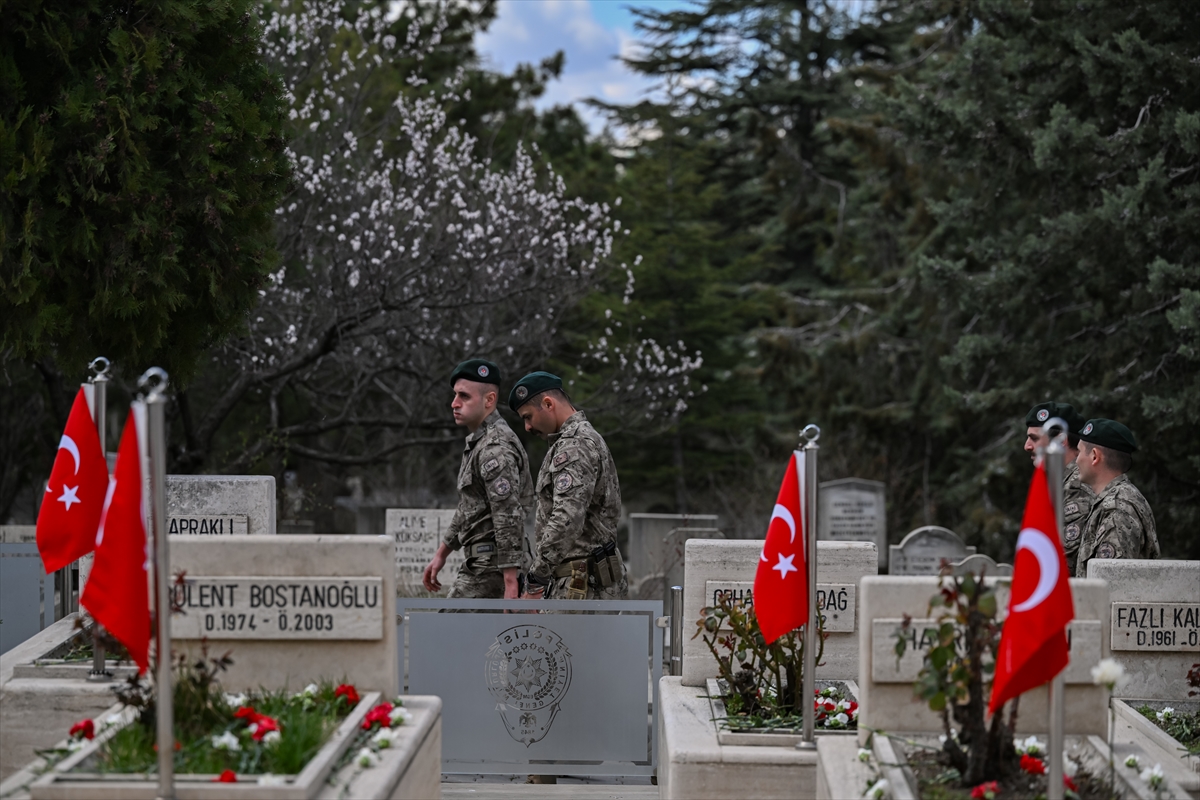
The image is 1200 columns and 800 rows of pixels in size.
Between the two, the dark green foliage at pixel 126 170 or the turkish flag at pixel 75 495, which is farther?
the dark green foliage at pixel 126 170

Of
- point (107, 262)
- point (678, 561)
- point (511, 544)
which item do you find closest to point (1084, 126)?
point (678, 561)

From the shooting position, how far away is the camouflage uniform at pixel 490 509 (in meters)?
7.38

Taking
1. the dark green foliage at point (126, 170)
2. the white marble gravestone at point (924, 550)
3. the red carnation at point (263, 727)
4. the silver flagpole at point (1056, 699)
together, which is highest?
the dark green foliage at point (126, 170)

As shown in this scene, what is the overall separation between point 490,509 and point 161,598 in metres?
3.34

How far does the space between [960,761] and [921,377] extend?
1681cm

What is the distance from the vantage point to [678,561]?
15.0m

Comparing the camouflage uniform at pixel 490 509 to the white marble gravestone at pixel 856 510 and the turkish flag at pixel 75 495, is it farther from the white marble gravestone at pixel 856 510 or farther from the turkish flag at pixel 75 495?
the white marble gravestone at pixel 856 510

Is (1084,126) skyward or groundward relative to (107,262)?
skyward

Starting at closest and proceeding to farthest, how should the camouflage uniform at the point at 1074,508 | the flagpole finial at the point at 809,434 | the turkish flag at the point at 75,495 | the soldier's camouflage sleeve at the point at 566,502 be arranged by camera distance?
the flagpole finial at the point at 809,434 → the turkish flag at the point at 75,495 → the soldier's camouflage sleeve at the point at 566,502 → the camouflage uniform at the point at 1074,508

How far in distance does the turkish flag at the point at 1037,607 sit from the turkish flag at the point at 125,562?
10.2 ft

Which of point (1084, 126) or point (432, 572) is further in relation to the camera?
point (1084, 126)

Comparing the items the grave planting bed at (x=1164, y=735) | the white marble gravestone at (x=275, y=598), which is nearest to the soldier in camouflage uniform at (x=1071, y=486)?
the grave planting bed at (x=1164, y=735)

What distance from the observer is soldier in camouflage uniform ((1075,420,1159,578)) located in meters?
7.62

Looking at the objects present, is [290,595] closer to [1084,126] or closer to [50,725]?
[50,725]
